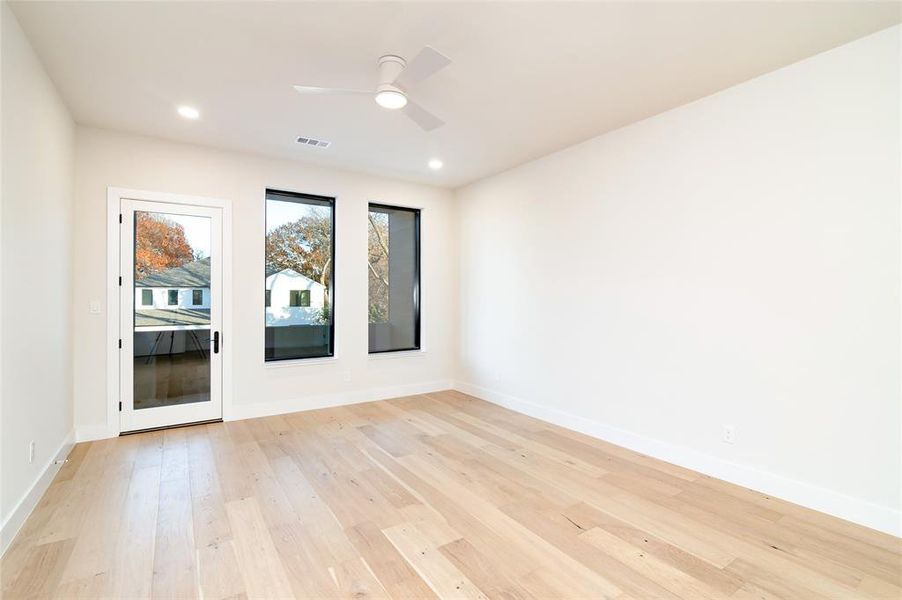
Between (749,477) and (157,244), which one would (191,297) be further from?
(749,477)

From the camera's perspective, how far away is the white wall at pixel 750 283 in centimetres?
254

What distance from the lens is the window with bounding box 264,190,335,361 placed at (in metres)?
4.90

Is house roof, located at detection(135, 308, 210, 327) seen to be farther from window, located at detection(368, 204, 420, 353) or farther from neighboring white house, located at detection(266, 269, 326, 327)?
window, located at detection(368, 204, 420, 353)

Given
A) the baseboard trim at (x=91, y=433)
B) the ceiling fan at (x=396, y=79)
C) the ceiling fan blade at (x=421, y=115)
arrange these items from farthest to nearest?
the baseboard trim at (x=91, y=433), the ceiling fan blade at (x=421, y=115), the ceiling fan at (x=396, y=79)

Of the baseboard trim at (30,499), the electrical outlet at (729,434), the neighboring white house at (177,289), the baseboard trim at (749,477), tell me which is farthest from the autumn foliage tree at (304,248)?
the electrical outlet at (729,434)

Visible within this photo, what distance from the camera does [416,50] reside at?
2666 millimetres

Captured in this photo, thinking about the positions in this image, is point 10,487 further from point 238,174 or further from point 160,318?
point 238,174

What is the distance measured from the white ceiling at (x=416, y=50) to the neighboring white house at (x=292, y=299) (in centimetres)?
167

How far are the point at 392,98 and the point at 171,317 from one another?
130 inches

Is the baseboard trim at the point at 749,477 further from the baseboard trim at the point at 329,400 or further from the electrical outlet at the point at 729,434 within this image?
the baseboard trim at the point at 329,400

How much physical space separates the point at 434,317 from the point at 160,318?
320cm

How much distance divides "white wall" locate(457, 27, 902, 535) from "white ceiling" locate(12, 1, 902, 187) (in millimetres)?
320

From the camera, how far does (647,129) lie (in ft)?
12.0

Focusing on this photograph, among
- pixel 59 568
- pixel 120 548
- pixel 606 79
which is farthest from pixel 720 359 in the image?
pixel 59 568
